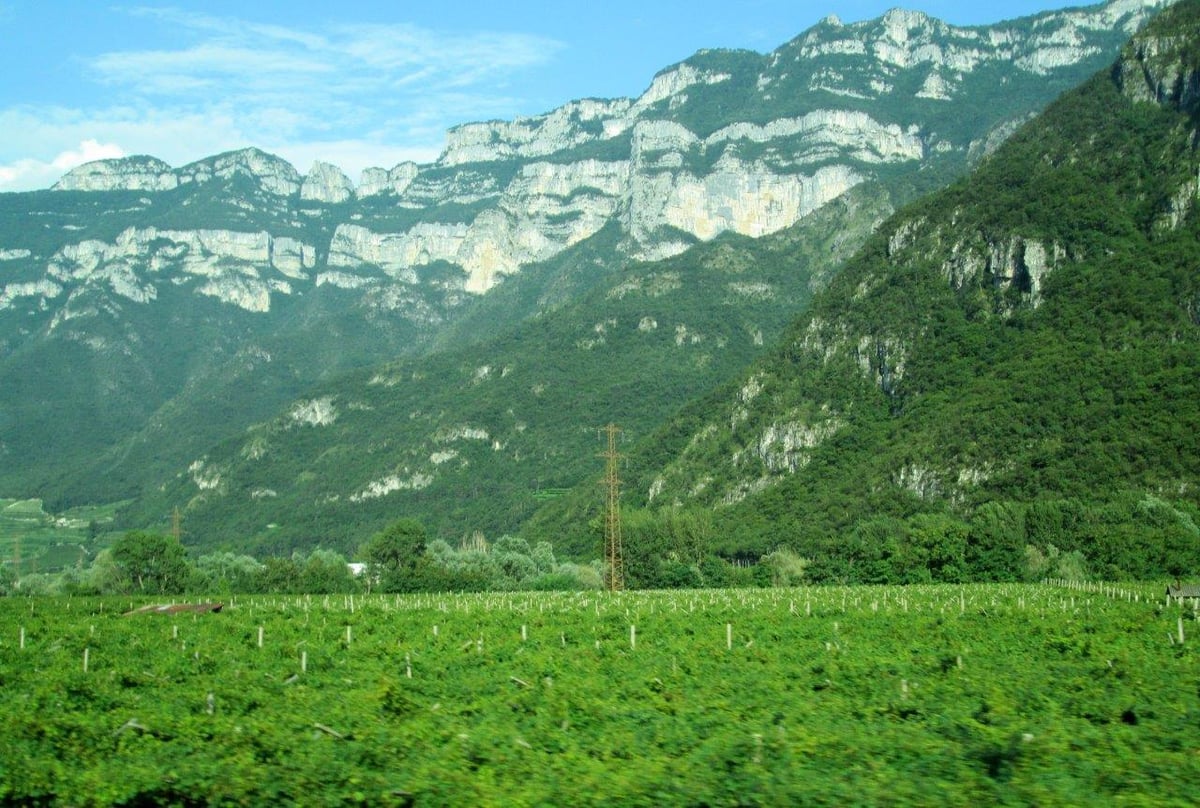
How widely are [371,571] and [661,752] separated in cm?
9165

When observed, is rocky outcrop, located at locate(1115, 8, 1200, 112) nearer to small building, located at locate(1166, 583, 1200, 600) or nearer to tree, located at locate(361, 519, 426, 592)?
tree, located at locate(361, 519, 426, 592)

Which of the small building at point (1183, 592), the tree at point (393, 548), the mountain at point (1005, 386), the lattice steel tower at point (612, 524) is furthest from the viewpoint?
the tree at point (393, 548)

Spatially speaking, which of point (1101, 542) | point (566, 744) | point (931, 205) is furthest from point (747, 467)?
point (566, 744)

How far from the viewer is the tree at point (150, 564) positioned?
97.4m

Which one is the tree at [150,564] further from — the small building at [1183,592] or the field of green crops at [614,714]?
the small building at [1183,592]

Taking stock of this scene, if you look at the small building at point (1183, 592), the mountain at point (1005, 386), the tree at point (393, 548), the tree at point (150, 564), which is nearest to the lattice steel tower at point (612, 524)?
the mountain at point (1005, 386)

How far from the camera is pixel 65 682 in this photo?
22.1 metres

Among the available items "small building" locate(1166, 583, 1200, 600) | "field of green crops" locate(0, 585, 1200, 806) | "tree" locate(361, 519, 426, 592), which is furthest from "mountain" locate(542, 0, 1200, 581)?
"field of green crops" locate(0, 585, 1200, 806)

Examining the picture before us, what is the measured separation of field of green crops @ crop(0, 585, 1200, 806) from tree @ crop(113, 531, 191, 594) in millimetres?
65026

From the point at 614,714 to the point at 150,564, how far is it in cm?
9047

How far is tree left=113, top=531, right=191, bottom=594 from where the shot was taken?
97.4 meters

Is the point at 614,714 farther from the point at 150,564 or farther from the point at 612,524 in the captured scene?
the point at 150,564

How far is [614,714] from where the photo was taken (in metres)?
17.9

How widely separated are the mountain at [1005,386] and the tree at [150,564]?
56081mm
